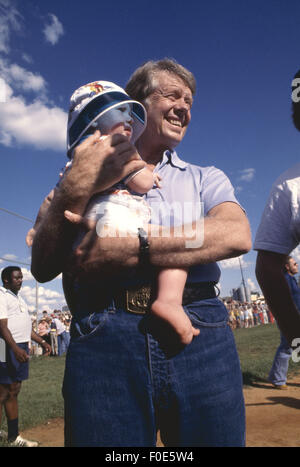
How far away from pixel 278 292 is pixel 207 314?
0.72 m

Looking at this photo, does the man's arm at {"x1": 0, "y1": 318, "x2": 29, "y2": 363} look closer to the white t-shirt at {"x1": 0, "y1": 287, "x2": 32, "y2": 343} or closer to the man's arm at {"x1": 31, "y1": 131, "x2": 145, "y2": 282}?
the white t-shirt at {"x1": 0, "y1": 287, "x2": 32, "y2": 343}

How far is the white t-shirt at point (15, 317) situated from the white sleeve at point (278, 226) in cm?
454

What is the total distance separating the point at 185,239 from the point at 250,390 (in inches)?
237

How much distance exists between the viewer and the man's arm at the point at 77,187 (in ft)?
4.92

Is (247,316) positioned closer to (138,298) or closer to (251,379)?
(251,379)

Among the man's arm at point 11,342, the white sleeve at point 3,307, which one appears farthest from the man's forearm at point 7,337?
the white sleeve at point 3,307

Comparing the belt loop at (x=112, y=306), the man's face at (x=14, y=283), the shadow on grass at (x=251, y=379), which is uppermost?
the man's face at (x=14, y=283)

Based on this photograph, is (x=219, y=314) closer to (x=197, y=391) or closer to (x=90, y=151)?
(x=197, y=391)

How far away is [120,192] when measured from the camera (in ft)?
5.15

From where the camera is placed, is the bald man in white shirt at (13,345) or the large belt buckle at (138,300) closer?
the large belt buckle at (138,300)

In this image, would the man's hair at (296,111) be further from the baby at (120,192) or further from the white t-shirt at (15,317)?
the white t-shirt at (15,317)

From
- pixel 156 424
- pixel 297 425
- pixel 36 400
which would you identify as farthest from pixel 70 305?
pixel 36 400

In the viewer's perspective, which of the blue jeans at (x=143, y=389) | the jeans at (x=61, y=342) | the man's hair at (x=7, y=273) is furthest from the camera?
the jeans at (x=61, y=342)

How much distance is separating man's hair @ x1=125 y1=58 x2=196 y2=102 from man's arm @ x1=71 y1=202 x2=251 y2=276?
0.89m
